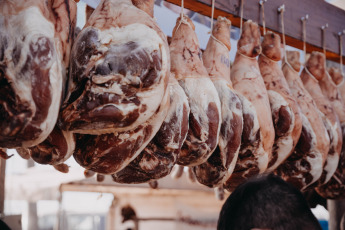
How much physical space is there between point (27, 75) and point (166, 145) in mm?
576

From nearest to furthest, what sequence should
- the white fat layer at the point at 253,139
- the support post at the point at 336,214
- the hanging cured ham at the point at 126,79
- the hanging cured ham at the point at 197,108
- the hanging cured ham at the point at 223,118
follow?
1. the hanging cured ham at the point at 126,79
2. the hanging cured ham at the point at 197,108
3. the hanging cured ham at the point at 223,118
4. the white fat layer at the point at 253,139
5. the support post at the point at 336,214

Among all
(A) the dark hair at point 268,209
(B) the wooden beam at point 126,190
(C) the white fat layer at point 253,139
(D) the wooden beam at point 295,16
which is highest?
(D) the wooden beam at point 295,16

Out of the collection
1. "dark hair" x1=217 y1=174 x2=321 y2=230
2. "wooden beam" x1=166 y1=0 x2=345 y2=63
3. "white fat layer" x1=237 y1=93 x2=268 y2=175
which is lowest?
"dark hair" x1=217 y1=174 x2=321 y2=230

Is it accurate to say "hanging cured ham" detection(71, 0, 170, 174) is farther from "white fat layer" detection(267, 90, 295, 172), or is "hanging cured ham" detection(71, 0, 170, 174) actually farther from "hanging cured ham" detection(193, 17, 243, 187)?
"white fat layer" detection(267, 90, 295, 172)

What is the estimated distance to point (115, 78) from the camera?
1.23m

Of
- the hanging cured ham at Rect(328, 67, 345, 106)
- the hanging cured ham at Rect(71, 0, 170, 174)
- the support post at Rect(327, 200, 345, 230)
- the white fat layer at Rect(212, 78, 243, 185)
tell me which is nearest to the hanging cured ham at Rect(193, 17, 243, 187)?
the white fat layer at Rect(212, 78, 243, 185)

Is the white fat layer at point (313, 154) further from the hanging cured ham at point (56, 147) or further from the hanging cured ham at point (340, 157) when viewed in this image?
the hanging cured ham at point (56, 147)

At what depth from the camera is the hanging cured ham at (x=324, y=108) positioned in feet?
7.69

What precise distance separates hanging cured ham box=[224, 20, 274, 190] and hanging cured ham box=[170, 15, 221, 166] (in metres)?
0.24

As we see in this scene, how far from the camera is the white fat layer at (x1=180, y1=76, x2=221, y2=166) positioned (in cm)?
165

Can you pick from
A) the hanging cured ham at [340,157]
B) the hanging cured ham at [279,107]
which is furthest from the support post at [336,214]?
the hanging cured ham at [279,107]

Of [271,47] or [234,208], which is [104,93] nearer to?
[234,208]

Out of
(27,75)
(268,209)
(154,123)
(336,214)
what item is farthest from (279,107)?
(336,214)

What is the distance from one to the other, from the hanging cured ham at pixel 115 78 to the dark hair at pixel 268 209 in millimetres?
572
